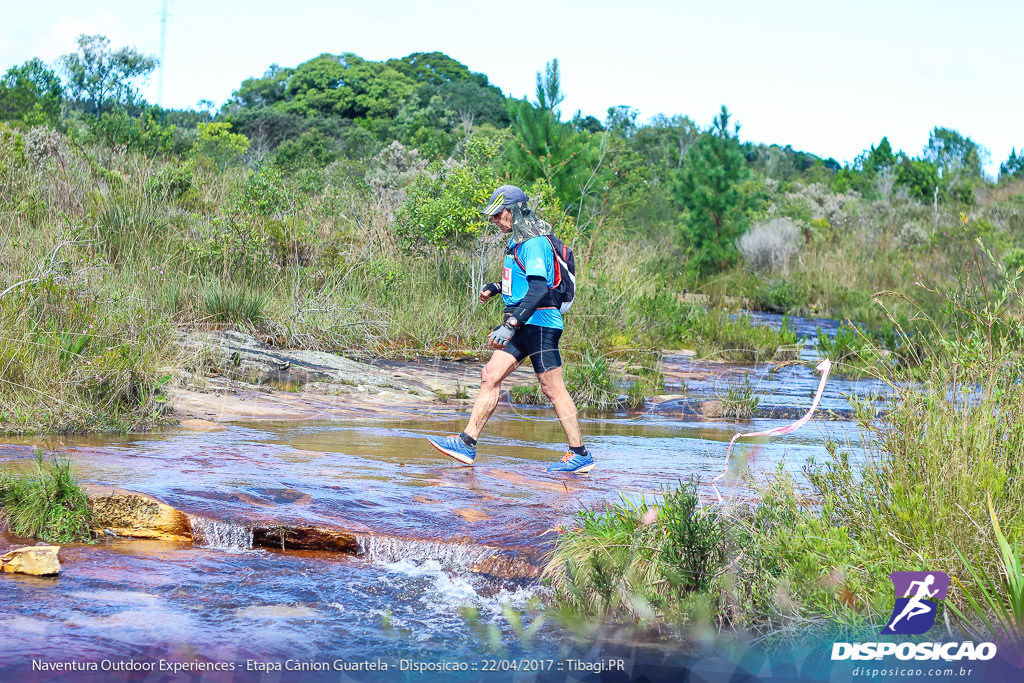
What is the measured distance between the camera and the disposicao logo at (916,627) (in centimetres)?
409

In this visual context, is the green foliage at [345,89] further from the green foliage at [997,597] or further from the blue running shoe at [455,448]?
the green foliage at [997,597]

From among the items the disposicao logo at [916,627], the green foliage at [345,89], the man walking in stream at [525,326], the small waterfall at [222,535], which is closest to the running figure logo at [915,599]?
the disposicao logo at [916,627]

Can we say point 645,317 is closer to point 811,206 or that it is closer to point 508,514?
point 508,514

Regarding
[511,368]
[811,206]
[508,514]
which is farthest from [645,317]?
[811,206]

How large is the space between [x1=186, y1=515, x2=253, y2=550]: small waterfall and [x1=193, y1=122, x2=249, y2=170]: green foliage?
20035 mm

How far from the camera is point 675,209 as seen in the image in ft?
125

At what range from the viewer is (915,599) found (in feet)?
13.9

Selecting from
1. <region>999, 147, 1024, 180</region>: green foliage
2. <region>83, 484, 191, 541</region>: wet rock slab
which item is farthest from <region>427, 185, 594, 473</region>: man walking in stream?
<region>999, 147, 1024, 180</region>: green foliage

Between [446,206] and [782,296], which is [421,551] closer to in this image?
[446,206]

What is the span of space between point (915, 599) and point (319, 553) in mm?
3175

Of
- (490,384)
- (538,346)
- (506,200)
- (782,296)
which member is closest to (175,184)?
(506,200)

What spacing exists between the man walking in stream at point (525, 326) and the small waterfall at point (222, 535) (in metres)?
2.23

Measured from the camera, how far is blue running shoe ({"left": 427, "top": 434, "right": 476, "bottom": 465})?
779 centimetres

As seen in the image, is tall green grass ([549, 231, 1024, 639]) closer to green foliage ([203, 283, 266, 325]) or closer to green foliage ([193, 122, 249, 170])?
green foliage ([203, 283, 266, 325])
